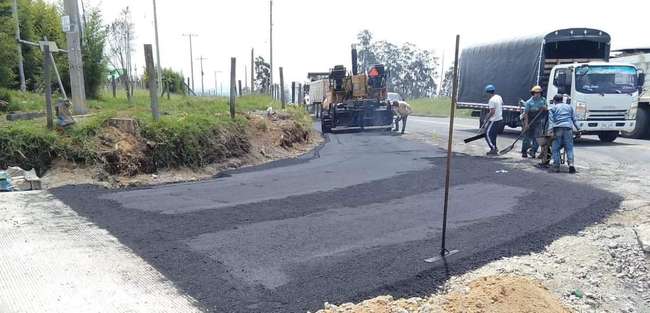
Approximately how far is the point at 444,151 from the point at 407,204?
6303 millimetres

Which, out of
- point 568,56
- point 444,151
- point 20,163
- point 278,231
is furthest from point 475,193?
point 568,56

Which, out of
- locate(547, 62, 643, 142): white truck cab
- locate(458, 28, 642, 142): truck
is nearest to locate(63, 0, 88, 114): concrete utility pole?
locate(458, 28, 642, 142): truck

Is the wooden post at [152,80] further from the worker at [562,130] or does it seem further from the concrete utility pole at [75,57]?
the worker at [562,130]

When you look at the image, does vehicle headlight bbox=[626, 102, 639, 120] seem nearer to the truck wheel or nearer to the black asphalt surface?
the truck wheel

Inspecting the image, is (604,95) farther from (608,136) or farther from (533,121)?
(533,121)

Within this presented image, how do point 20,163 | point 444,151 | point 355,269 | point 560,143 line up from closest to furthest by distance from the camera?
point 355,269
point 20,163
point 560,143
point 444,151

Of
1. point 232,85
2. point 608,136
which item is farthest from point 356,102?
point 608,136

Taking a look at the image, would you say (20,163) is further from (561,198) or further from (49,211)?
(561,198)

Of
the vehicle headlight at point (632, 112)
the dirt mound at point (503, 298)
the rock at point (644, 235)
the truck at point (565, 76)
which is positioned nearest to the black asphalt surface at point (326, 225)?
the dirt mound at point (503, 298)

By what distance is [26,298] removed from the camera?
12.0 feet

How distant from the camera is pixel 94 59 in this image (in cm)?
1828

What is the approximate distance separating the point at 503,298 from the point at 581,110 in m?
11.8

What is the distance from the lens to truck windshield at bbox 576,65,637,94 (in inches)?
537

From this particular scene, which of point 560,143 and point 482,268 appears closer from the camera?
point 482,268
